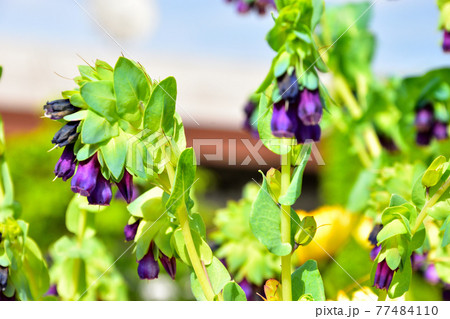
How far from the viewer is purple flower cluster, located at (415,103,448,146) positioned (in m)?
1.09

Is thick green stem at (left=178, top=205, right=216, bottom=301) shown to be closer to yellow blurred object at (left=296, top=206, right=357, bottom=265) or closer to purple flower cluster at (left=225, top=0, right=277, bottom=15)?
yellow blurred object at (left=296, top=206, right=357, bottom=265)

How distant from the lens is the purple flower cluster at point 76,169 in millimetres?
546

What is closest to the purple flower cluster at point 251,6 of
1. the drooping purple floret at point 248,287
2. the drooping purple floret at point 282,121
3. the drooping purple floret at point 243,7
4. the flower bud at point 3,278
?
the drooping purple floret at point 243,7

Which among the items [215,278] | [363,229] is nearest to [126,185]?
[215,278]

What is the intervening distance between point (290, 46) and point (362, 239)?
2.04ft

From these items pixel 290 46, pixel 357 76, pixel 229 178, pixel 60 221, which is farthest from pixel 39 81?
pixel 290 46

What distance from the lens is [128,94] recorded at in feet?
1.75

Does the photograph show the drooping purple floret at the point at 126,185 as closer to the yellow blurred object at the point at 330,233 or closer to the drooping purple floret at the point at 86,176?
the drooping purple floret at the point at 86,176

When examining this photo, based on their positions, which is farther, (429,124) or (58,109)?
(429,124)

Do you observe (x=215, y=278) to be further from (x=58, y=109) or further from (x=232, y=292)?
(x=58, y=109)

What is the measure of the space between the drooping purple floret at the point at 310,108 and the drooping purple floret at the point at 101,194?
0.66 feet

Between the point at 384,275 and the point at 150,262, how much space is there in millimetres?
233

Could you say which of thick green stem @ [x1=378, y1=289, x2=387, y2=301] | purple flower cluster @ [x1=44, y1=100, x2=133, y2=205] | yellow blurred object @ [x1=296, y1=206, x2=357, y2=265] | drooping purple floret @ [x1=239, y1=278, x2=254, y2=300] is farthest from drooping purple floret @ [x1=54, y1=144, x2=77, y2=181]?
yellow blurred object @ [x1=296, y1=206, x2=357, y2=265]

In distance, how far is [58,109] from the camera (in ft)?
1.81
